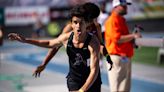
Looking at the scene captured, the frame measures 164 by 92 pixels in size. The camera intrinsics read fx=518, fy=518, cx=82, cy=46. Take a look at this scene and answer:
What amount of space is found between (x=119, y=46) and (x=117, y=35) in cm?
23

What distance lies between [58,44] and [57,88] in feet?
20.3

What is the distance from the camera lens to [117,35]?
7.89m

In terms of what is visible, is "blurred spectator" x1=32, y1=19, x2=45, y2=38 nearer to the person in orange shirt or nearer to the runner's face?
the person in orange shirt

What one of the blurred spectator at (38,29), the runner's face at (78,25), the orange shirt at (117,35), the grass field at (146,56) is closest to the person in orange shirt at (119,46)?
the orange shirt at (117,35)

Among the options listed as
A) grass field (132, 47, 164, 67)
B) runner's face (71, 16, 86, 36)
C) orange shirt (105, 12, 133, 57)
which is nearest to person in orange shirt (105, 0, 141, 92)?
orange shirt (105, 12, 133, 57)

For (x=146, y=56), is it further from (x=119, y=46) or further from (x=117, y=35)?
(x=117, y=35)

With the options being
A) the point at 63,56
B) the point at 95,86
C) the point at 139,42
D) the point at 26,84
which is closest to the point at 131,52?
the point at 139,42

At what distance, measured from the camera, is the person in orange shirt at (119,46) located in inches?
311

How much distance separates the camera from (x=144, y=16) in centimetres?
3897

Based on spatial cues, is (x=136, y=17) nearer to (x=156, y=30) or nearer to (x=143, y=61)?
(x=156, y=30)

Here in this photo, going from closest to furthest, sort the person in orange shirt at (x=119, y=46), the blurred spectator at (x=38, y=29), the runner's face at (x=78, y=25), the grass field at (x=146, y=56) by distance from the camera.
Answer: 1. the runner's face at (x=78, y=25)
2. the person in orange shirt at (x=119, y=46)
3. the grass field at (x=146, y=56)
4. the blurred spectator at (x=38, y=29)

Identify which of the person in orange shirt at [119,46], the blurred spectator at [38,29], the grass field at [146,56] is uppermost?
the person in orange shirt at [119,46]

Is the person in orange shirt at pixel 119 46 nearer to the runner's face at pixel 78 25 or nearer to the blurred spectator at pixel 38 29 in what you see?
the runner's face at pixel 78 25

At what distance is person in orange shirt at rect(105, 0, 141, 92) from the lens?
7906 millimetres
